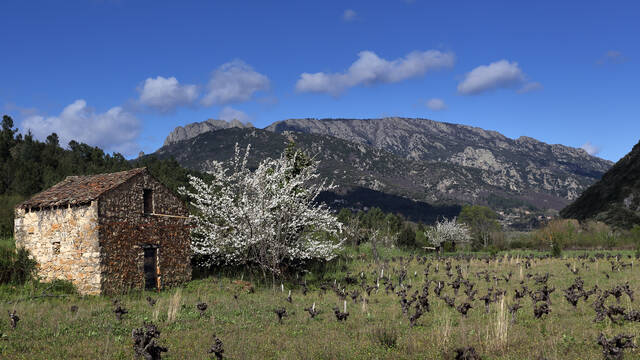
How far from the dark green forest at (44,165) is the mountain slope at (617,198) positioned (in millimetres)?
91819

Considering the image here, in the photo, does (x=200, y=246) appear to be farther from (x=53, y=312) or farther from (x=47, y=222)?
(x=53, y=312)

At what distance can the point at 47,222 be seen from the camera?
26.0 meters

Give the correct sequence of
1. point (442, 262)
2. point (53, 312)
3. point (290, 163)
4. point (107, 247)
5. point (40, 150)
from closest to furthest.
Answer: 1. point (53, 312)
2. point (107, 247)
3. point (290, 163)
4. point (442, 262)
5. point (40, 150)

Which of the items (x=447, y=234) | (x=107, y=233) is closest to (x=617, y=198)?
(x=447, y=234)

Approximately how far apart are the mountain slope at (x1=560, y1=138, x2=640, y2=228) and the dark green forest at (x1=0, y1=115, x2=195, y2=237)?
301ft

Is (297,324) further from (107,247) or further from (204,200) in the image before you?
(204,200)

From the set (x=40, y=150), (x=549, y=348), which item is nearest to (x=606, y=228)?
(x=549, y=348)

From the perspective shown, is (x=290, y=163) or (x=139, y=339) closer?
(x=139, y=339)

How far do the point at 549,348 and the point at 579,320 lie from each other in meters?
4.85

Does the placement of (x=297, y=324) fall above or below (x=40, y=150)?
below

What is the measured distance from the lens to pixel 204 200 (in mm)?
31453

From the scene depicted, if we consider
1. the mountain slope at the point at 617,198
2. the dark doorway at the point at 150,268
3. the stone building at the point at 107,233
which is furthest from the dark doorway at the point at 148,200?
the mountain slope at the point at 617,198

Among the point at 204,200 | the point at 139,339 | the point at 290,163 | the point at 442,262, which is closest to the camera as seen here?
the point at 139,339

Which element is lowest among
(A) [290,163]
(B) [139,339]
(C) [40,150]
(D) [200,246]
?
(B) [139,339]
